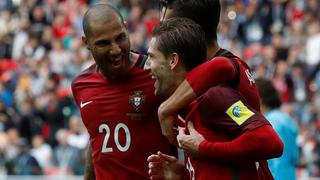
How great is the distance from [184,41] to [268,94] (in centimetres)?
303

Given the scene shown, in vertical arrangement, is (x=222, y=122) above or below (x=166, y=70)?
below

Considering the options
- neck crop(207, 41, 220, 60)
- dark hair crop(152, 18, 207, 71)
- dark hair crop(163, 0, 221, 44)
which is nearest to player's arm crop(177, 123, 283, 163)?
dark hair crop(152, 18, 207, 71)

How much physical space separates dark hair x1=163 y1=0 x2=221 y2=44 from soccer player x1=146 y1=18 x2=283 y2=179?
212 millimetres

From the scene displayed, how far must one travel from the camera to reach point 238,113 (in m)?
4.52

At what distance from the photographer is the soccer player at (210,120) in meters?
4.45

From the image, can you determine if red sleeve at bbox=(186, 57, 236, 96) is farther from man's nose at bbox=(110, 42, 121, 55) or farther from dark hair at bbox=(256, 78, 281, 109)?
dark hair at bbox=(256, 78, 281, 109)

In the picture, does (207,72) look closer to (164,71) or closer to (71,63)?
(164,71)

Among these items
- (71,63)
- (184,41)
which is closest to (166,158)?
(184,41)

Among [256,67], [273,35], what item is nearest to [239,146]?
[256,67]

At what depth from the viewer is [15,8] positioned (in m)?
21.1

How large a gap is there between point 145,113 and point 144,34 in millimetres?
11869

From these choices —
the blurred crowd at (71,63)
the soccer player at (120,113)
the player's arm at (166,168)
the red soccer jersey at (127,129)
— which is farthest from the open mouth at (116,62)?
the blurred crowd at (71,63)

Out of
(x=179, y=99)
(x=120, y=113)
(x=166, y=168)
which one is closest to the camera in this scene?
(x=179, y=99)

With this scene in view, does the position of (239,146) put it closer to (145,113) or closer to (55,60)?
(145,113)
